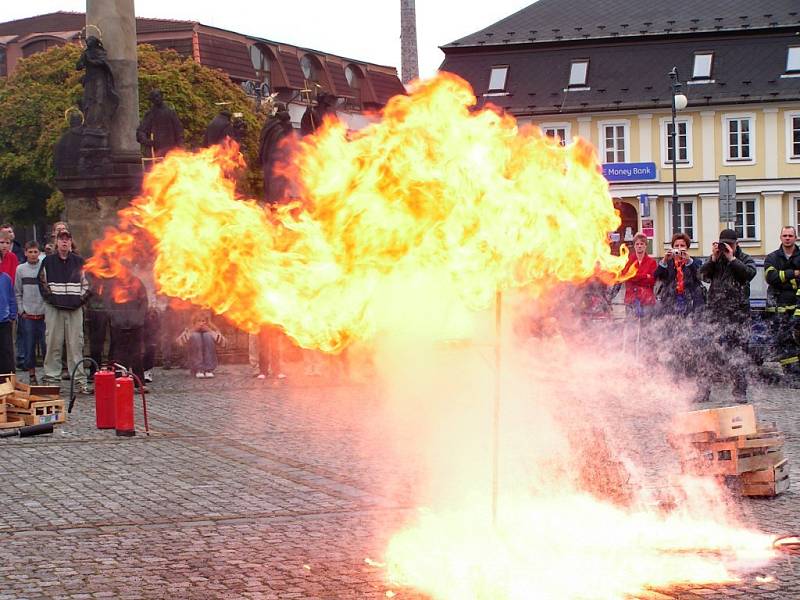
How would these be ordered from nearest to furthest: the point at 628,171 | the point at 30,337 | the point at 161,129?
the point at 30,337
the point at 161,129
the point at 628,171

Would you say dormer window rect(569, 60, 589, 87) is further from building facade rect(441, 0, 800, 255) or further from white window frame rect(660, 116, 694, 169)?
white window frame rect(660, 116, 694, 169)

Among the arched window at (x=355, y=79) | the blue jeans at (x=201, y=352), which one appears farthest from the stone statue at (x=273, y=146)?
the arched window at (x=355, y=79)

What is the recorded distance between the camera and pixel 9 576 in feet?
23.8

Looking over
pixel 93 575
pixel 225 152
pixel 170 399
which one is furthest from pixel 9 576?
pixel 170 399

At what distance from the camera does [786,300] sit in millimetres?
17188

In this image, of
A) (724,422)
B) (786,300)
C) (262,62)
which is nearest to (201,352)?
(786,300)

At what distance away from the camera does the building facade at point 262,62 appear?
63.1m

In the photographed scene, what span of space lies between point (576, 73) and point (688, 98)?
5.52 m

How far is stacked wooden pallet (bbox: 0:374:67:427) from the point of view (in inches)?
533

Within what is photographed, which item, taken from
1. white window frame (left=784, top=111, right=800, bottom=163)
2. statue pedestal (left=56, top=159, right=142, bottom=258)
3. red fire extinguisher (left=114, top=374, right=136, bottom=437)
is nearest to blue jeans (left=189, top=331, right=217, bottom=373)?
statue pedestal (left=56, top=159, right=142, bottom=258)

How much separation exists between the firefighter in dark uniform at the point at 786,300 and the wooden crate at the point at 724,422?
770 centimetres

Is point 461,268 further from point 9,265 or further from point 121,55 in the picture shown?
point 121,55

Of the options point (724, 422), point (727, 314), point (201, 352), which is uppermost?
point (727, 314)

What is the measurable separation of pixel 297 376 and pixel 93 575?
1109 centimetres
